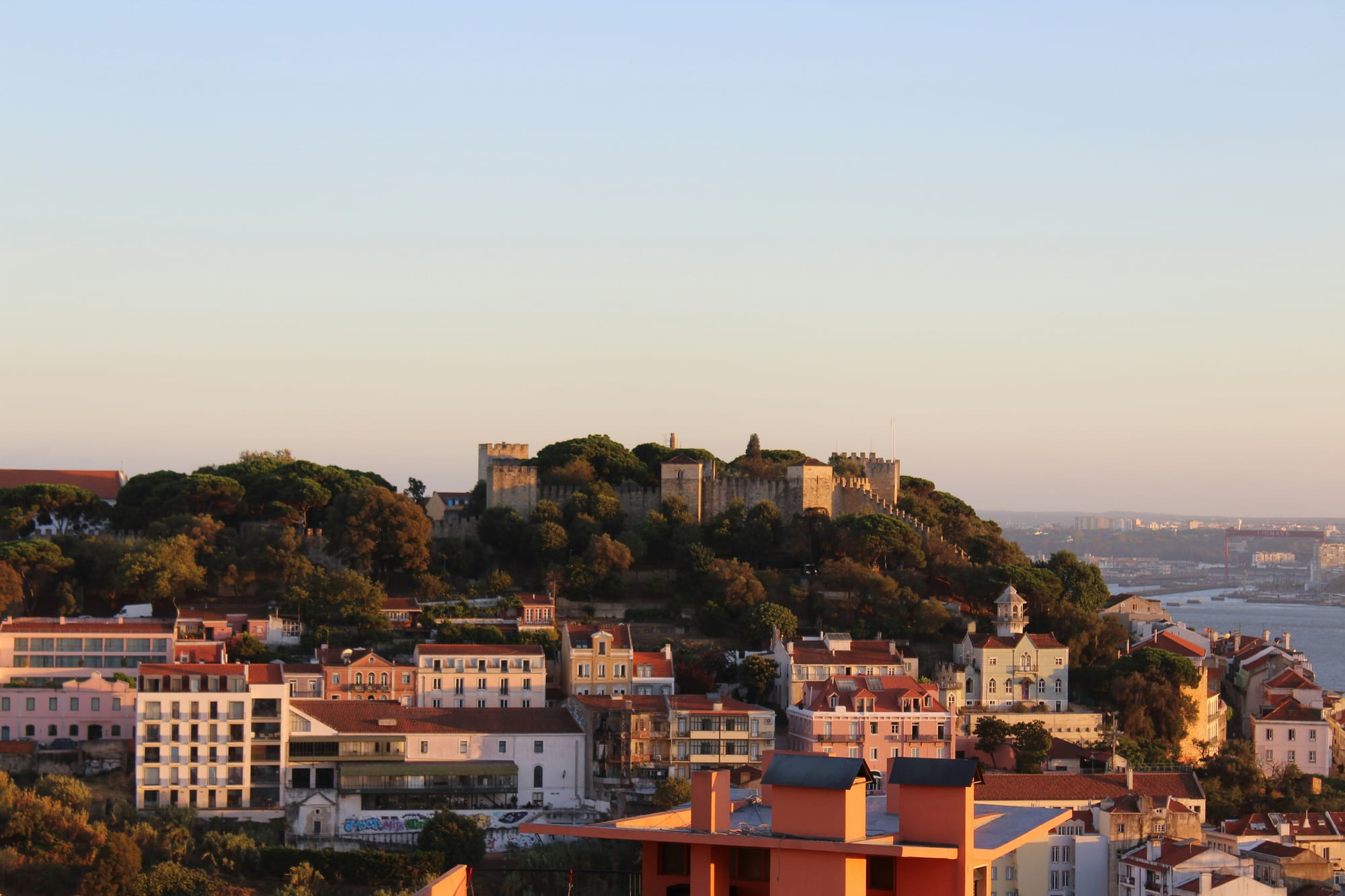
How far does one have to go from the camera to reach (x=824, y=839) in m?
9.09

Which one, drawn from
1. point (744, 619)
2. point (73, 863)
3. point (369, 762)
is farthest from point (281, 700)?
point (744, 619)

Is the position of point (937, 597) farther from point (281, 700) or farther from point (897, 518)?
point (281, 700)

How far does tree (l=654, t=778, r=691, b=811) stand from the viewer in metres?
29.6

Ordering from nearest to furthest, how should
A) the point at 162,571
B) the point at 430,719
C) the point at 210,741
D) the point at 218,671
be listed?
the point at 210,741, the point at 218,671, the point at 430,719, the point at 162,571

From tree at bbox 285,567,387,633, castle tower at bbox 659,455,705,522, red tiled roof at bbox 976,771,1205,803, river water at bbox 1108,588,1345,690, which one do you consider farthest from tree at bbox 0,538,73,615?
river water at bbox 1108,588,1345,690

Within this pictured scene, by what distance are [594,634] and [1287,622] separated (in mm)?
85302

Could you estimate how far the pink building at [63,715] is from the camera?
33438 mm

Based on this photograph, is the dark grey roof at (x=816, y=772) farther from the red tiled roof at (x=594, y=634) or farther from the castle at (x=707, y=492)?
the castle at (x=707, y=492)

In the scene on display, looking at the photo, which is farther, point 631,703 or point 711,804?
point 631,703

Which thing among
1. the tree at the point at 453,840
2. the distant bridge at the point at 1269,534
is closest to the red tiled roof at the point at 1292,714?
the tree at the point at 453,840

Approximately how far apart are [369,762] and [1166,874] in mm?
14458

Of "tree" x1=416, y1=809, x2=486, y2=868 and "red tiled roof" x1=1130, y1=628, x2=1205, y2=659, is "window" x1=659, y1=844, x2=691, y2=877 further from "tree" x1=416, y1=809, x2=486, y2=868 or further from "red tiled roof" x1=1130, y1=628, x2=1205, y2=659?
"red tiled roof" x1=1130, y1=628, x2=1205, y2=659

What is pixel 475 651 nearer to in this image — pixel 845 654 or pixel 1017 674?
pixel 845 654

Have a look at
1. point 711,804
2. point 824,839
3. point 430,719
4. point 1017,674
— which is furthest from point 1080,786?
point 824,839
